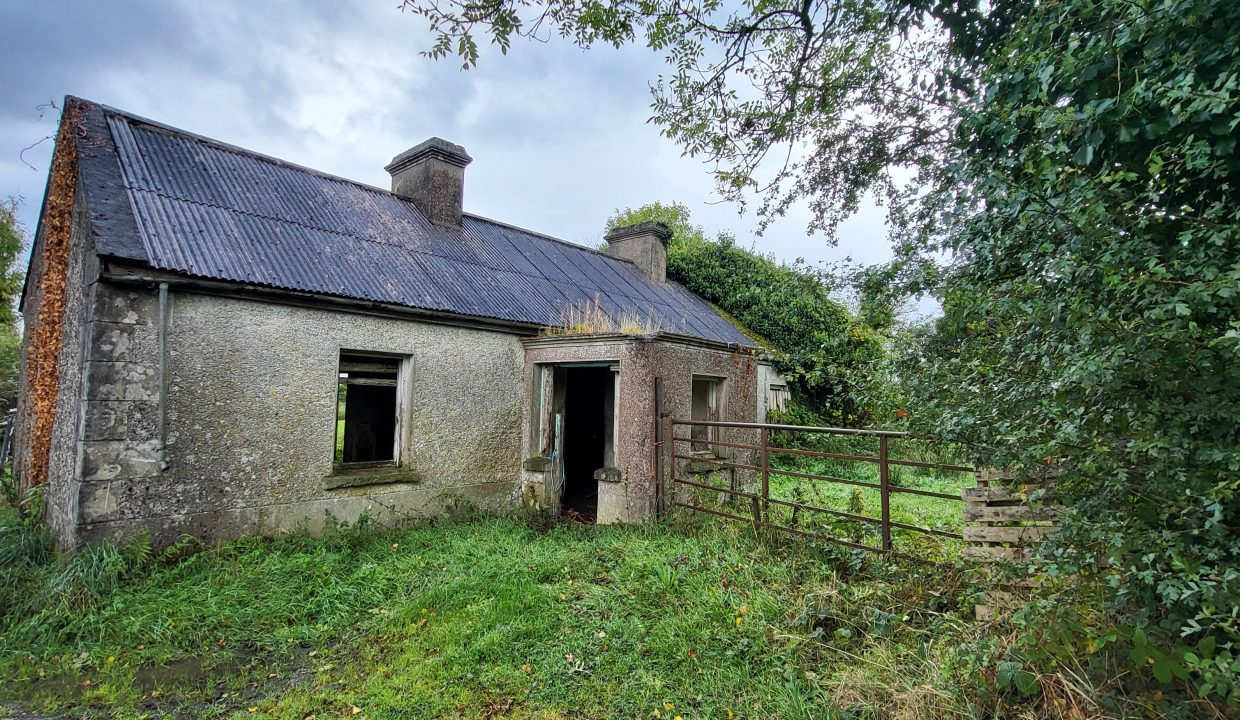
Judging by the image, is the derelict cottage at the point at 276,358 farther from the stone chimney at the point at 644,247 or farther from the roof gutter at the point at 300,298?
the stone chimney at the point at 644,247

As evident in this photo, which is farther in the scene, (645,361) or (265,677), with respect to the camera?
(645,361)

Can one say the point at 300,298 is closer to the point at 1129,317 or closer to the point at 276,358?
the point at 276,358

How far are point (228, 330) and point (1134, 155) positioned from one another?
7641 millimetres

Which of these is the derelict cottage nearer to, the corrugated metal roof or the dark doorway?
the corrugated metal roof

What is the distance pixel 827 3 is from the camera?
576 centimetres

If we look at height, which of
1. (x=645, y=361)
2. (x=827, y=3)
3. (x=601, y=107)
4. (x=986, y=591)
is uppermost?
(x=601, y=107)

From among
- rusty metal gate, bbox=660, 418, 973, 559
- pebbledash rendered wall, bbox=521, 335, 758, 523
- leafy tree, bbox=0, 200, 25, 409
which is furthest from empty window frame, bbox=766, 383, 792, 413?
leafy tree, bbox=0, 200, 25, 409

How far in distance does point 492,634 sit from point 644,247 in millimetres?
12849

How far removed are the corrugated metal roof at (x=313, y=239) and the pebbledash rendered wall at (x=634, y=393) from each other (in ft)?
4.01

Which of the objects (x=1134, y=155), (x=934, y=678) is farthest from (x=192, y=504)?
(x=1134, y=155)

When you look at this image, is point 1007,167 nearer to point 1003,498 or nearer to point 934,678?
point 1003,498

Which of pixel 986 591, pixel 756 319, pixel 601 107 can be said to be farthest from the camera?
pixel 756 319

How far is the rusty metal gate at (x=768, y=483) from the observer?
181 inches

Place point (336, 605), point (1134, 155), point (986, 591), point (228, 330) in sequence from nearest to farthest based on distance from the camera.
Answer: point (1134, 155), point (986, 591), point (336, 605), point (228, 330)
